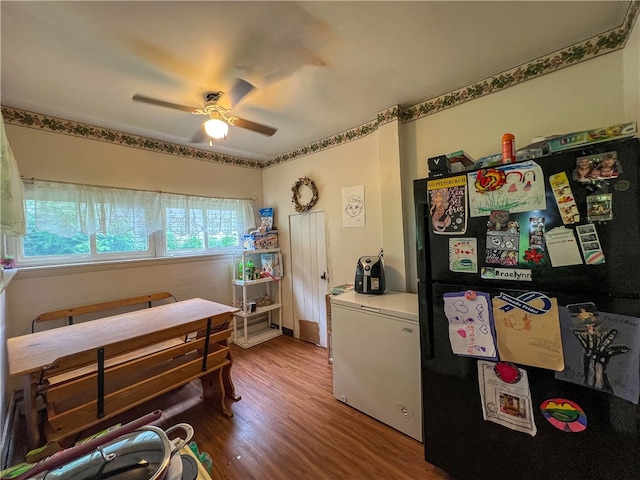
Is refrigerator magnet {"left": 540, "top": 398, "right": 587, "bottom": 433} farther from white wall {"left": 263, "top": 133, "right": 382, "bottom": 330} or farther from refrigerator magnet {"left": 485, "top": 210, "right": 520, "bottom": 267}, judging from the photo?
white wall {"left": 263, "top": 133, "right": 382, "bottom": 330}

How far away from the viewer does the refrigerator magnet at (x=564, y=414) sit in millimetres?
1086

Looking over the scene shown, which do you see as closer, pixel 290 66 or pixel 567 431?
pixel 567 431

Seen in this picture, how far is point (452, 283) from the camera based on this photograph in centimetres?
137

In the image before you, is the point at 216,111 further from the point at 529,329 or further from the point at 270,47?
the point at 529,329

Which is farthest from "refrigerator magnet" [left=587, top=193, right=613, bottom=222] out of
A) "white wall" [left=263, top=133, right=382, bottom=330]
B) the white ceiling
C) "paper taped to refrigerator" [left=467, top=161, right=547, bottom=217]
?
"white wall" [left=263, top=133, right=382, bottom=330]

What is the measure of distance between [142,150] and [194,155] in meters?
0.55

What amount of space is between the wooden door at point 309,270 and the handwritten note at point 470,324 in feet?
6.40

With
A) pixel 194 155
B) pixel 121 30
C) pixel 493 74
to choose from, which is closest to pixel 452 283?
pixel 493 74

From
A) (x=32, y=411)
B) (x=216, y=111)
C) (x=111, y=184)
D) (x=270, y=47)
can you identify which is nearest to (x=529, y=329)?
(x=270, y=47)

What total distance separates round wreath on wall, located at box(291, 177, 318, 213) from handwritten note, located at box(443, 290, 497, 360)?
2.19m

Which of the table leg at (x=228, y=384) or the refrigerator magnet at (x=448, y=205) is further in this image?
the table leg at (x=228, y=384)

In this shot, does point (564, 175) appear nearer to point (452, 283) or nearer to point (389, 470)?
point (452, 283)

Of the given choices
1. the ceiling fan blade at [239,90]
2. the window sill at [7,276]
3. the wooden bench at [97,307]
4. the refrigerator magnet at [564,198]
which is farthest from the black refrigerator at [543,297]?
the wooden bench at [97,307]

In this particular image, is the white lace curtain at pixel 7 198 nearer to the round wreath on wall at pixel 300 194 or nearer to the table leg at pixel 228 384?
the table leg at pixel 228 384
